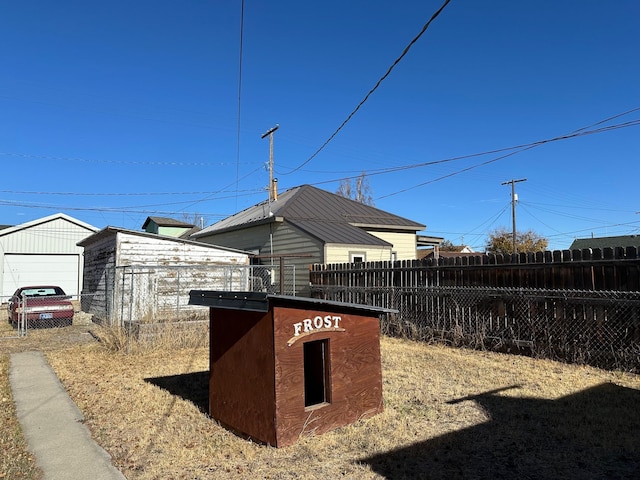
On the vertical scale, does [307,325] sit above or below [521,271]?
below

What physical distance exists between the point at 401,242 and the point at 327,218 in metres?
3.99

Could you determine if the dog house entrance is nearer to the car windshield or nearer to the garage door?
the car windshield

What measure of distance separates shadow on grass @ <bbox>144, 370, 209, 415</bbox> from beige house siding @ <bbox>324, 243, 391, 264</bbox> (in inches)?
333

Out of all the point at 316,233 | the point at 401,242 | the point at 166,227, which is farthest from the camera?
the point at 166,227

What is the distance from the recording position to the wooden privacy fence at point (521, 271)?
696cm

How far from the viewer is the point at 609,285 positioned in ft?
23.2

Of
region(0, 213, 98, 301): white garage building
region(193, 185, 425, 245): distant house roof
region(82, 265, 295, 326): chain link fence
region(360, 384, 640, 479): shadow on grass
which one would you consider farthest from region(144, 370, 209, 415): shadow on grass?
region(0, 213, 98, 301): white garage building

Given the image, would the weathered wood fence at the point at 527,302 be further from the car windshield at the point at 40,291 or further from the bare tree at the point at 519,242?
the bare tree at the point at 519,242

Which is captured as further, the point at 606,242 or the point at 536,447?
the point at 606,242

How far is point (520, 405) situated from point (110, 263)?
45.1 feet

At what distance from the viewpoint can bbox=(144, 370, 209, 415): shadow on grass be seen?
5.89 meters

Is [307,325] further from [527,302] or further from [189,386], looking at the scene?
[527,302]

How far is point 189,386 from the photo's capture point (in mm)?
6676

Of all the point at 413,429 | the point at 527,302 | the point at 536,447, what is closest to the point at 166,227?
the point at 527,302
